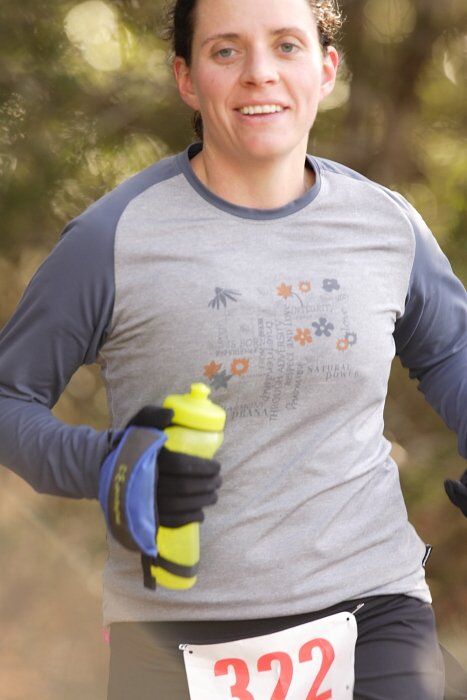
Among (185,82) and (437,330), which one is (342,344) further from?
(185,82)

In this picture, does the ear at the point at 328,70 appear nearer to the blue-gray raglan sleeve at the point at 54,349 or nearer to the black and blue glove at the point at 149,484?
the blue-gray raglan sleeve at the point at 54,349

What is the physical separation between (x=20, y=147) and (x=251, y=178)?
1.65 metres

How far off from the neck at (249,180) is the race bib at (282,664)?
0.89 meters

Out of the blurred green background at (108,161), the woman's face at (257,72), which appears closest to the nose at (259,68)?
the woman's face at (257,72)

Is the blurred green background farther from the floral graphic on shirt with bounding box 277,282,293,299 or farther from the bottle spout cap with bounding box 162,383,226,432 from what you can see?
the bottle spout cap with bounding box 162,383,226,432

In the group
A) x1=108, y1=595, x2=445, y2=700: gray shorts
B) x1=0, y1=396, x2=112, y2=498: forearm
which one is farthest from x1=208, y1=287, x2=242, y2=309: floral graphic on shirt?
x1=108, y1=595, x2=445, y2=700: gray shorts

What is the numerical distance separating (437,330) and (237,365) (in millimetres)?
609

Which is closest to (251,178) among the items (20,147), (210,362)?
(210,362)

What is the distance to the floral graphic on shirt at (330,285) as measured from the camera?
99.0 inches

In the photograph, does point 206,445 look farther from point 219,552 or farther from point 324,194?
point 324,194

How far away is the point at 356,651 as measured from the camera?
257 centimetres

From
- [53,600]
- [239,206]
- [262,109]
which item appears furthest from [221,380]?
[53,600]

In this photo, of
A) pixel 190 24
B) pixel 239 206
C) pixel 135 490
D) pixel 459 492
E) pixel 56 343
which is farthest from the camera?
pixel 459 492

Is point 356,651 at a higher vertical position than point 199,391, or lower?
lower
